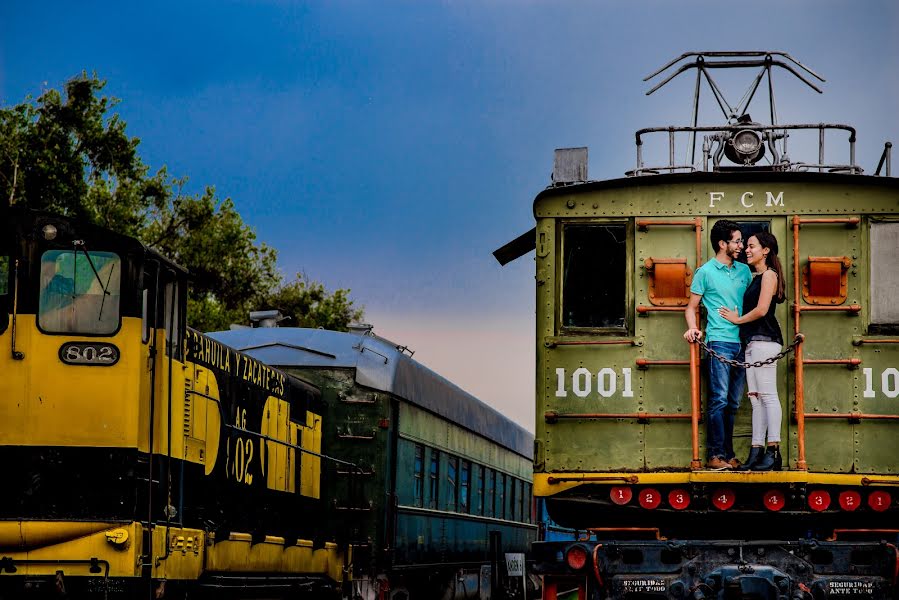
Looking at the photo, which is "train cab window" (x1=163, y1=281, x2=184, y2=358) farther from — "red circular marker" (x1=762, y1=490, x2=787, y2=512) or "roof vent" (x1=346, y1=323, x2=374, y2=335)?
"roof vent" (x1=346, y1=323, x2=374, y2=335)

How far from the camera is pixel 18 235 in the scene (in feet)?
35.1

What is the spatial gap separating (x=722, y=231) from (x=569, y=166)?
1422 mm

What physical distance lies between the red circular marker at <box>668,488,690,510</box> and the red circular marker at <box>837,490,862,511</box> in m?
1.20

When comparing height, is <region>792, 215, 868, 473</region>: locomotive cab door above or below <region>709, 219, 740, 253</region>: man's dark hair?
below

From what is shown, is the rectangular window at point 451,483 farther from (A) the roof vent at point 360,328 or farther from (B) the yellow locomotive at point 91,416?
(B) the yellow locomotive at point 91,416

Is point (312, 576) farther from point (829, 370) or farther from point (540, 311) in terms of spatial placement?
point (829, 370)

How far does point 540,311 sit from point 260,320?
26.1ft

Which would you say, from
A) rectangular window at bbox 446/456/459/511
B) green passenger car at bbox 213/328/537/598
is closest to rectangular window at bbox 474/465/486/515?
green passenger car at bbox 213/328/537/598

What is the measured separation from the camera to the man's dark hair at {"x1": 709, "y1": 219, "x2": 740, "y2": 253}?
446 inches

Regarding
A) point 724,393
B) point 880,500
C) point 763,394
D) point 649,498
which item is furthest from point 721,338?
point 880,500

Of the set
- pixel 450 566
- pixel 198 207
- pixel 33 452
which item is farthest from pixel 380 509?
pixel 198 207

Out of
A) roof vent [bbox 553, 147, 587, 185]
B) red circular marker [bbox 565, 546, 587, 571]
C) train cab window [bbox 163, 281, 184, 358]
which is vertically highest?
roof vent [bbox 553, 147, 587, 185]

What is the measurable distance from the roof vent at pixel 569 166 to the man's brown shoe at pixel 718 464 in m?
2.56

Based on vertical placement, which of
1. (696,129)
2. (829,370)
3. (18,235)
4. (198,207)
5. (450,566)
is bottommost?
(450,566)
